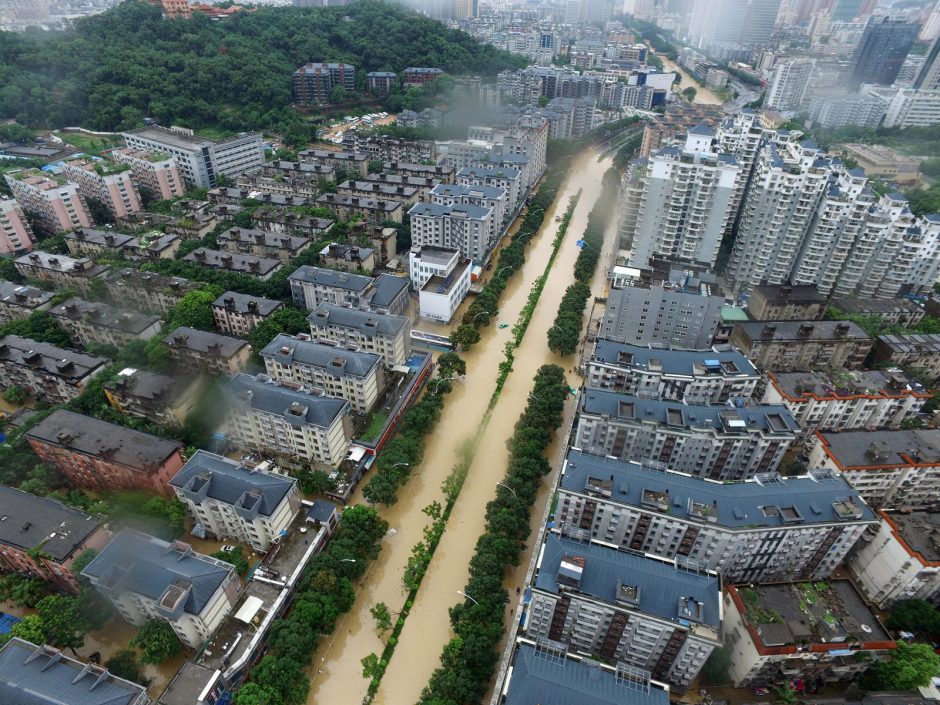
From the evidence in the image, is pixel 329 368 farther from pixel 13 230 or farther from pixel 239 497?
pixel 13 230

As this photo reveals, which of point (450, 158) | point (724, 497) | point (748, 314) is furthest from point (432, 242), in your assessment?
point (724, 497)

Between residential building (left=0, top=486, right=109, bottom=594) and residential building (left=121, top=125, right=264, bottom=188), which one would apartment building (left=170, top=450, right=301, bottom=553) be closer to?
residential building (left=0, top=486, right=109, bottom=594)

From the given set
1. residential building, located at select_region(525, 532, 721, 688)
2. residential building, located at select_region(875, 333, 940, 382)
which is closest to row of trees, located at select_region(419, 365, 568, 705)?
residential building, located at select_region(525, 532, 721, 688)

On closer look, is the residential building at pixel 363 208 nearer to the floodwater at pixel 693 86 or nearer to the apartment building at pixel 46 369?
the apartment building at pixel 46 369

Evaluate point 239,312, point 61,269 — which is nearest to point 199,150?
point 61,269

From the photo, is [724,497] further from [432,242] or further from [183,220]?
[183,220]

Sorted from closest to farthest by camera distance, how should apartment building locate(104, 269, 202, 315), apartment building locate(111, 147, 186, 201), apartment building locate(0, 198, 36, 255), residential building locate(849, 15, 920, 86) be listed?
apartment building locate(104, 269, 202, 315), apartment building locate(0, 198, 36, 255), apartment building locate(111, 147, 186, 201), residential building locate(849, 15, 920, 86)
